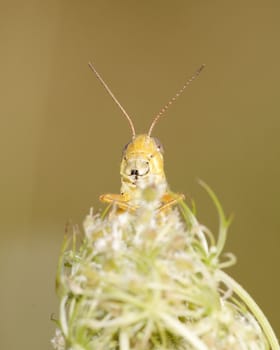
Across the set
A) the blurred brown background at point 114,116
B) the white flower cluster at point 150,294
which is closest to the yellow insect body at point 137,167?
the white flower cluster at point 150,294

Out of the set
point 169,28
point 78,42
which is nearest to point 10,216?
point 78,42

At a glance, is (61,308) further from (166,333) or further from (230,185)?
(230,185)

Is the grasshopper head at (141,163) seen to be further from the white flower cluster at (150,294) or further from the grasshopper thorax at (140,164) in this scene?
the white flower cluster at (150,294)

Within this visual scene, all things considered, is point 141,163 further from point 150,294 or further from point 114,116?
point 114,116

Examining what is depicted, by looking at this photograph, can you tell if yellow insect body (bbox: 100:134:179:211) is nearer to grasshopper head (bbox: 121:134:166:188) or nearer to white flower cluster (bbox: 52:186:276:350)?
grasshopper head (bbox: 121:134:166:188)

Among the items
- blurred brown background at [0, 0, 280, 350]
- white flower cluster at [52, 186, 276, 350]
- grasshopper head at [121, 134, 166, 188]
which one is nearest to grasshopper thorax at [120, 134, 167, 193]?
grasshopper head at [121, 134, 166, 188]
